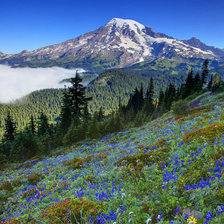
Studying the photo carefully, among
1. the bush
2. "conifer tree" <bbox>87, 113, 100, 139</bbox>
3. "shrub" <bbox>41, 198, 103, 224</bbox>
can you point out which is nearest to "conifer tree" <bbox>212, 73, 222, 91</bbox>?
the bush

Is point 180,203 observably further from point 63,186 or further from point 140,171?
point 63,186

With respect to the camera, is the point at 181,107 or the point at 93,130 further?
the point at 93,130

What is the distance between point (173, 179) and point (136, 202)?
1445 millimetres

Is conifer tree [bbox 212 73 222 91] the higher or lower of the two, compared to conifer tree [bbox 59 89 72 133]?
higher

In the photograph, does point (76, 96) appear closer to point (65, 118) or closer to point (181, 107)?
point (65, 118)

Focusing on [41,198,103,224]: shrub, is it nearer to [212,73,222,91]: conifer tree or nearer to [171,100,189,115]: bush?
[171,100,189,115]: bush

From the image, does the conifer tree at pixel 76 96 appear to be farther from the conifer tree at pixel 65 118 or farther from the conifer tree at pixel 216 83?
the conifer tree at pixel 216 83

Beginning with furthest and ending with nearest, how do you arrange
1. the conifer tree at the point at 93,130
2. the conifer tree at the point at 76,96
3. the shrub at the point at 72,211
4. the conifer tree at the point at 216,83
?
the conifer tree at the point at 216,83, the conifer tree at the point at 76,96, the conifer tree at the point at 93,130, the shrub at the point at 72,211

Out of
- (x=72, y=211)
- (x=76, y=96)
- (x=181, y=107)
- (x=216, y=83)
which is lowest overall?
(x=72, y=211)

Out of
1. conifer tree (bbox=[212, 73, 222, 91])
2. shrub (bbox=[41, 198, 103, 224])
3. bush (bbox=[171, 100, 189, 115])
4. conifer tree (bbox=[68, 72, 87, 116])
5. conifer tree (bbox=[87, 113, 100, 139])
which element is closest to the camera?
shrub (bbox=[41, 198, 103, 224])

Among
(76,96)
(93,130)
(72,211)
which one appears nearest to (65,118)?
(76,96)

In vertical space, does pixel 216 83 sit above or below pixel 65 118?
above

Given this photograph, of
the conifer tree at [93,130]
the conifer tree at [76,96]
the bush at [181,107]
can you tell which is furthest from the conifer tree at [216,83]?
the conifer tree at [76,96]

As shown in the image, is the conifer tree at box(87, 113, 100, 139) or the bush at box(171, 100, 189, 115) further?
the conifer tree at box(87, 113, 100, 139)
